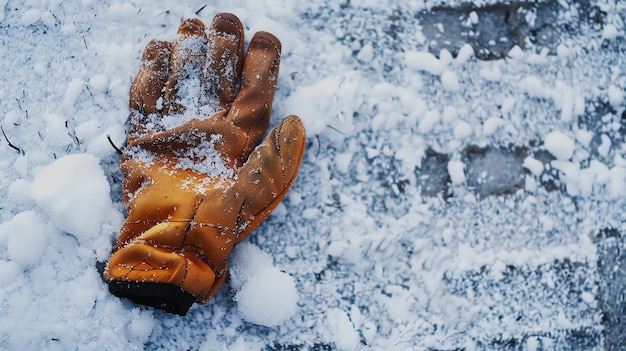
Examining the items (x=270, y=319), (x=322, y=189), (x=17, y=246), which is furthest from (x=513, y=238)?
(x=17, y=246)

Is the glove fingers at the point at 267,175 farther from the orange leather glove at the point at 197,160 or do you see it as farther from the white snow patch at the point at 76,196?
the white snow patch at the point at 76,196

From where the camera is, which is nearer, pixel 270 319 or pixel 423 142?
pixel 270 319

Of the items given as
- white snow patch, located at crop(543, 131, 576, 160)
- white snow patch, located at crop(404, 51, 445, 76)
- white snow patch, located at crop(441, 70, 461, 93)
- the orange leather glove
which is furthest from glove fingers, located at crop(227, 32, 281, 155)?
white snow patch, located at crop(543, 131, 576, 160)

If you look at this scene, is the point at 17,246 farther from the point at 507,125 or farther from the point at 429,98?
the point at 507,125

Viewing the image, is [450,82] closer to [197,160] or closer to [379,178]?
[379,178]

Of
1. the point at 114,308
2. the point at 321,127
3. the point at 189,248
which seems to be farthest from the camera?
the point at 321,127

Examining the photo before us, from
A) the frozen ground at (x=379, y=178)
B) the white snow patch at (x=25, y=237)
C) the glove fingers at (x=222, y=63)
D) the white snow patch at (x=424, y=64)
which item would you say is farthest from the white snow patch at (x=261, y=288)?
the white snow patch at (x=424, y=64)
